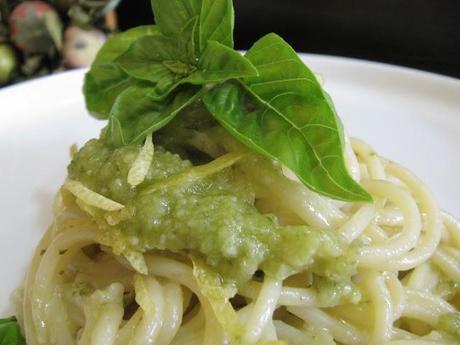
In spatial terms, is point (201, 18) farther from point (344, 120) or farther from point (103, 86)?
point (344, 120)

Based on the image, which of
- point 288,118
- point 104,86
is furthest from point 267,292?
point 104,86

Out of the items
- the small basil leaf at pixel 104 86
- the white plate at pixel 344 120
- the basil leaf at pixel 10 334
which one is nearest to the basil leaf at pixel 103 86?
the small basil leaf at pixel 104 86

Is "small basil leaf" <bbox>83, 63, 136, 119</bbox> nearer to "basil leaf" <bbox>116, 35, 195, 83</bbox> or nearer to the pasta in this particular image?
"basil leaf" <bbox>116, 35, 195, 83</bbox>

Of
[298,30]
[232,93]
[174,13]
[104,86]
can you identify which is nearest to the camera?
[232,93]

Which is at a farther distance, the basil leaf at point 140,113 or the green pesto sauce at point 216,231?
the basil leaf at point 140,113

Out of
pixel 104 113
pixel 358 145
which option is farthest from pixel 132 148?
pixel 358 145

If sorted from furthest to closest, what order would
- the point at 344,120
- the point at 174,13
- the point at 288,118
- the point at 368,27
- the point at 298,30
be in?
the point at 298,30, the point at 368,27, the point at 344,120, the point at 174,13, the point at 288,118

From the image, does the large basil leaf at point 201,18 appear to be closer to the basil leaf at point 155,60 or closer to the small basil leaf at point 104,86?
the basil leaf at point 155,60
